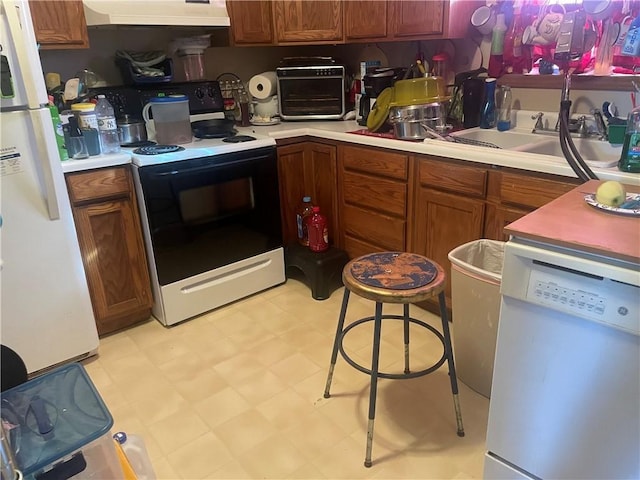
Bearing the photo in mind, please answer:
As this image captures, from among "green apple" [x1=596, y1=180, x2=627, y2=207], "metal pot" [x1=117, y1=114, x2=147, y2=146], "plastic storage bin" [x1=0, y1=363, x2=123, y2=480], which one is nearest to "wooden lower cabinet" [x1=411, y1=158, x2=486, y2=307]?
"green apple" [x1=596, y1=180, x2=627, y2=207]

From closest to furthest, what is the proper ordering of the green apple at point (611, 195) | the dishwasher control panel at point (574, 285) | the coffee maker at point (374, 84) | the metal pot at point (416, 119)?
the dishwasher control panel at point (574, 285) → the green apple at point (611, 195) → the metal pot at point (416, 119) → the coffee maker at point (374, 84)

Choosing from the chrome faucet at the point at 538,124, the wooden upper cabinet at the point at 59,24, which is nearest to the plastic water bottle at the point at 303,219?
the chrome faucet at the point at 538,124

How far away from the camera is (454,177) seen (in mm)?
2145

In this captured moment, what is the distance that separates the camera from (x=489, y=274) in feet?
5.63

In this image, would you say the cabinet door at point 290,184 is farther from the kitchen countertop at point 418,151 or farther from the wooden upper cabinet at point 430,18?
the wooden upper cabinet at point 430,18

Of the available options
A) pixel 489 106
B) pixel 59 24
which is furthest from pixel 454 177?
pixel 59 24

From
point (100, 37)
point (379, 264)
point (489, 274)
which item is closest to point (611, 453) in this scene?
point (489, 274)

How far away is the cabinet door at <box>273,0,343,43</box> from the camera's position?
2.72 meters

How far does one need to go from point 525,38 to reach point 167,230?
1.91 metres

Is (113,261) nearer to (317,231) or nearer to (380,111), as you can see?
(317,231)

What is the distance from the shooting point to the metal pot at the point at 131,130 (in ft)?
8.27

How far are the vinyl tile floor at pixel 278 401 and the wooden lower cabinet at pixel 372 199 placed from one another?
1.22ft

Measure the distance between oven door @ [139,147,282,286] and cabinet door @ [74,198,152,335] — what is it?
0.31ft

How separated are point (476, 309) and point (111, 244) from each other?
1611 mm
